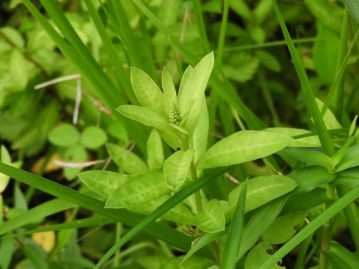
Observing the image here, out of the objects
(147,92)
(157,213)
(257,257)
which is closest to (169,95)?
(147,92)

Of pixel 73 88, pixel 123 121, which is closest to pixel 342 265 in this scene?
pixel 123 121

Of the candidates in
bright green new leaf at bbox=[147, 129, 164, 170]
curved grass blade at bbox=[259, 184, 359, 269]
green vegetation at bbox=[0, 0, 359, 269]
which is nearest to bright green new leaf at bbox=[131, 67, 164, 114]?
green vegetation at bbox=[0, 0, 359, 269]

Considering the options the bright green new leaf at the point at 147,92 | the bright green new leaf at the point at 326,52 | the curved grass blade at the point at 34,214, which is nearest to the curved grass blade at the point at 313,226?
the bright green new leaf at the point at 147,92

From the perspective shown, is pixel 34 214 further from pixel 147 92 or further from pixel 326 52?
pixel 326 52

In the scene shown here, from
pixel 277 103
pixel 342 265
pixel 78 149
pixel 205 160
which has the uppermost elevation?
pixel 205 160

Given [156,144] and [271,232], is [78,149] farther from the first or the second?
[271,232]

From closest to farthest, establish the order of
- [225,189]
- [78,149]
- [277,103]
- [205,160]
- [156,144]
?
1. [205,160]
2. [156,144]
3. [225,189]
4. [78,149]
5. [277,103]

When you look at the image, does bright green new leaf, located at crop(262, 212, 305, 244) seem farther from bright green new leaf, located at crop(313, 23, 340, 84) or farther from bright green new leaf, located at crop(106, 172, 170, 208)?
bright green new leaf, located at crop(313, 23, 340, 84)

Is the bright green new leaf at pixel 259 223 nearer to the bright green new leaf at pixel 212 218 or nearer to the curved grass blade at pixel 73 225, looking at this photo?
the bright green new leaf at pixel 212 218
